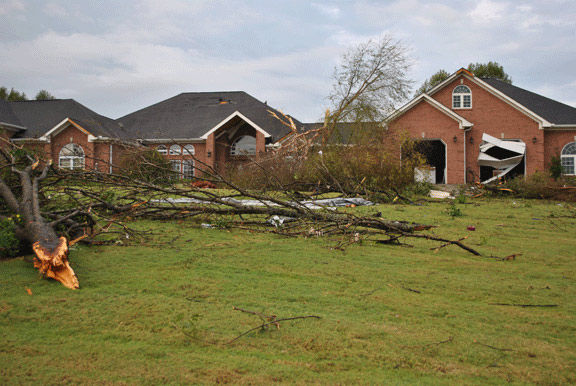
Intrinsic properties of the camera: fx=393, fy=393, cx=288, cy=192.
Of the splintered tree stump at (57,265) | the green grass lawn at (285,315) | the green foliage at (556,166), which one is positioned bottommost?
the green grass lawn at (285,315)

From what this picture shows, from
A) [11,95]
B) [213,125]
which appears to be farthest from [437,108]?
[11,95]

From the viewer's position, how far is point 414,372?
1.81 metres

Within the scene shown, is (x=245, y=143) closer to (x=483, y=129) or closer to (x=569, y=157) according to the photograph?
(x=483, y=129)

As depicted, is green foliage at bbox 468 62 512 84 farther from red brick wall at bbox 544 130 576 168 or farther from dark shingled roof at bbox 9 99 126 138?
dark shingled roof at bbox 9 99 126 138

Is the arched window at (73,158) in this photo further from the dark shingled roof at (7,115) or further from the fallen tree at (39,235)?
the dark shingled roof at (7,115)

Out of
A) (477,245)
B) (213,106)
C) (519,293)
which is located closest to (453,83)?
(213,106)

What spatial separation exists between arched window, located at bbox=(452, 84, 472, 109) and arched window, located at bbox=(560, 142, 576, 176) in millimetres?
6263

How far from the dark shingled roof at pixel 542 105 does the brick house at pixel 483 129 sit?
Result: 0.06 m

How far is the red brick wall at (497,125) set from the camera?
23.0 meters

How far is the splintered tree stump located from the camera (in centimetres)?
278

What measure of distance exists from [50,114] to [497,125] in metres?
30.4

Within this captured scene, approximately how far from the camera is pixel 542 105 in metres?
26.0

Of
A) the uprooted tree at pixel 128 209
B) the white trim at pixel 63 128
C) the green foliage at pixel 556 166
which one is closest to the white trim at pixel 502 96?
the green foliage at pixel 556 166

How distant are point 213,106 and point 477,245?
91.6ft
